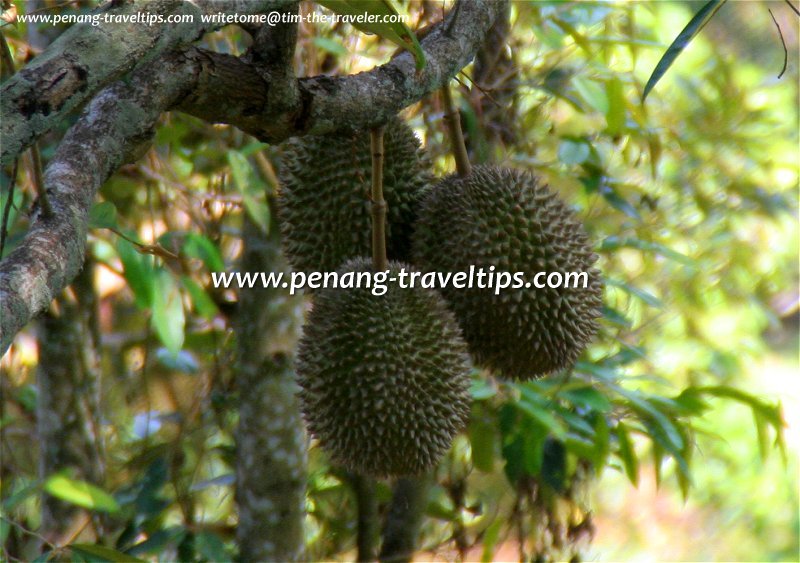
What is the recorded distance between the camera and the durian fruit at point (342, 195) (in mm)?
1117

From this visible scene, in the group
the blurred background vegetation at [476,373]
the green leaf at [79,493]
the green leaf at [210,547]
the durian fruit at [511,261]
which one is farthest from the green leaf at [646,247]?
the green leaf at [79,493]

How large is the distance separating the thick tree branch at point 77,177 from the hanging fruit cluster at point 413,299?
0.30 meters

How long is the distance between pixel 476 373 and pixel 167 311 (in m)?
0.56

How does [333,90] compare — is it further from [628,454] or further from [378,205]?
[628,454]

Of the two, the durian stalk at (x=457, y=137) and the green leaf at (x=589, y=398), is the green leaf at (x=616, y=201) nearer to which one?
the green leaf at (x=589, y=398)

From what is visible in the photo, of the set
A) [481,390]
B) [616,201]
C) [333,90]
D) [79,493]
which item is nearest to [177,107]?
[333,90]

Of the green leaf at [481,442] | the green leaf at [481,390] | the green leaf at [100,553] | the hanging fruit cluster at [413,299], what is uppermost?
the hanging fruit cluster at [413,299]

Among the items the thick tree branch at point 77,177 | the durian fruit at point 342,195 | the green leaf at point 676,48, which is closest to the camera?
the thick tree branch at point 77,177

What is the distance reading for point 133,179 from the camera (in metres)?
1.63

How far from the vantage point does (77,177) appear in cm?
65

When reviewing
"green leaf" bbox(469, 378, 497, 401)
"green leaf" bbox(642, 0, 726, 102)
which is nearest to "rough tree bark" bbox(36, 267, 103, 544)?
"green leaf" bbox(469, 378, 497, 401)

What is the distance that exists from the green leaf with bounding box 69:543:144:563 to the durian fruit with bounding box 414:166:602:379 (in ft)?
1.69

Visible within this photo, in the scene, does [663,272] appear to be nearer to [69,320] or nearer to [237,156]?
[237,156]

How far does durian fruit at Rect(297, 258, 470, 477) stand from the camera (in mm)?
1002
